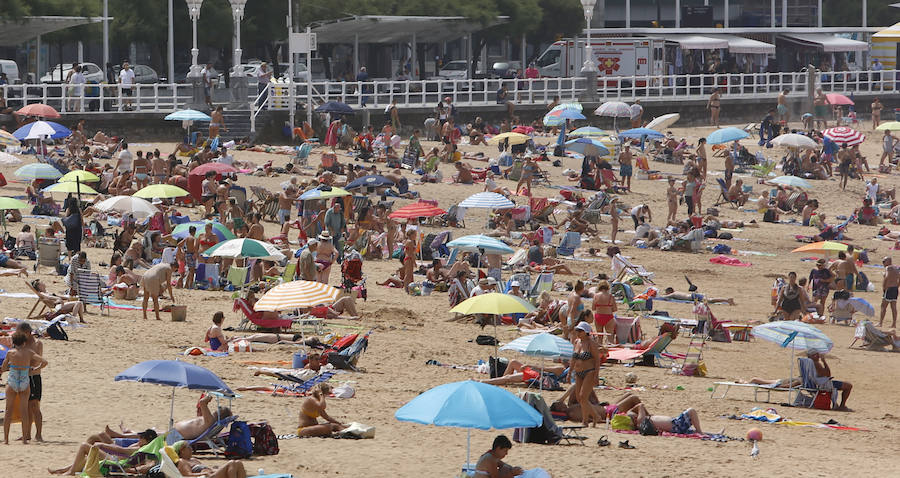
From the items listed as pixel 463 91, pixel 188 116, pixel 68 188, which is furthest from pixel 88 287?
pixel 463 91

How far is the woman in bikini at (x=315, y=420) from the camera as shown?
38.7ft

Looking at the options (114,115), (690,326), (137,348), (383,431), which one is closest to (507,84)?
(114,115)

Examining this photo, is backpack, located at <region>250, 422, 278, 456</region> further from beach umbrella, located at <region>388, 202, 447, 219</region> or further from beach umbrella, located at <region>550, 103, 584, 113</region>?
beach umbrella, located at <region>550, 103, 584, 113</region>

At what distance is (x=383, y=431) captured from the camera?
12133 mm

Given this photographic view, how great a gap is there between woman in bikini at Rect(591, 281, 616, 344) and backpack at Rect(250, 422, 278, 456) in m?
6.04

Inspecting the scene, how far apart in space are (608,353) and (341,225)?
662cm

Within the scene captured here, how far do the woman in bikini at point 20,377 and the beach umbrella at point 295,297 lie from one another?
4.35 m

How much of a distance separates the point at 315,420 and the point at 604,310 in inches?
210

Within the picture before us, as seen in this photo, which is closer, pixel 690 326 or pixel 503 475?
pixel 503 475

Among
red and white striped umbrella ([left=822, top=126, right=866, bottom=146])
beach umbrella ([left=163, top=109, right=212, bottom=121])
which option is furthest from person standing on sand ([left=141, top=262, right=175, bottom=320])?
red and white striped umbrella ([left=822, top=126, right=866, bottom=146])

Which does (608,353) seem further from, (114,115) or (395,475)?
(114,115)

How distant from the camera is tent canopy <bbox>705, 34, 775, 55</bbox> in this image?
4878 cm

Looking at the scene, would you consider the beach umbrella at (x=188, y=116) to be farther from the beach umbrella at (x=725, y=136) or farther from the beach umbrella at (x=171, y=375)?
the beach umbrella at (x=171, y=375)

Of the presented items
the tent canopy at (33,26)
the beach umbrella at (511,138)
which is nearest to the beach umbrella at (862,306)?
the beach umbrella at (511,138)
